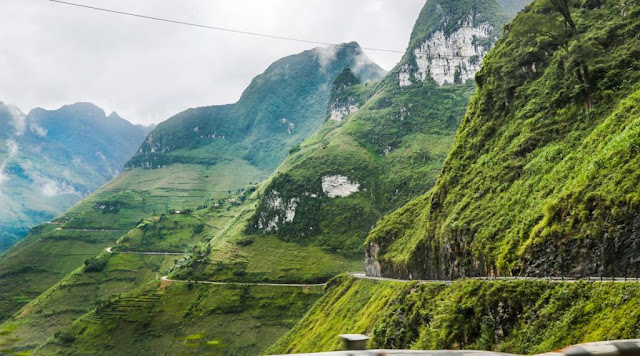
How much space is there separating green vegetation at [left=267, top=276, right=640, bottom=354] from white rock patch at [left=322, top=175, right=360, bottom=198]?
4297 inches

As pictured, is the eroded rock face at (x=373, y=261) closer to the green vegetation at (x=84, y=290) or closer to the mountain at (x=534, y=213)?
the mountain at (x=534, y=213)

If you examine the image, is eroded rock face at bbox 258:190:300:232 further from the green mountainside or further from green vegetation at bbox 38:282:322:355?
the green mountainside

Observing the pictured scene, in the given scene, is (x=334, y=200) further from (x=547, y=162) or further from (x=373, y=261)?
(x=547, y=162)

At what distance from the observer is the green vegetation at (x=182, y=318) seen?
103 metres

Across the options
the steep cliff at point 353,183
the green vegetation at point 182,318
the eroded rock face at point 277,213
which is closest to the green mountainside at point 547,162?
the green vegetation at point 182,318

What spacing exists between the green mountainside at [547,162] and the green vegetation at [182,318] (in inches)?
1831

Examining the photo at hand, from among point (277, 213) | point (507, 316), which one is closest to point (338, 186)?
point (277, 213)

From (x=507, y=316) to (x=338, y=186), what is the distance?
13691 cm

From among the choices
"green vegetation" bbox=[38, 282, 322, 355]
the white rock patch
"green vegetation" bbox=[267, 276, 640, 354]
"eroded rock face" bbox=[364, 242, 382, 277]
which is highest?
the white rock patch

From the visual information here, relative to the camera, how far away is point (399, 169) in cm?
16875

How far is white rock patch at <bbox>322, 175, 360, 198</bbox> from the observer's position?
541 feet

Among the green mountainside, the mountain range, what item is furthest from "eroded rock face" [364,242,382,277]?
the green mountainside

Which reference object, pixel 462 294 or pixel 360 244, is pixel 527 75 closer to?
pixel 462 294

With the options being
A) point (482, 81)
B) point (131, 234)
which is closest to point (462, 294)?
point (482, 81)
